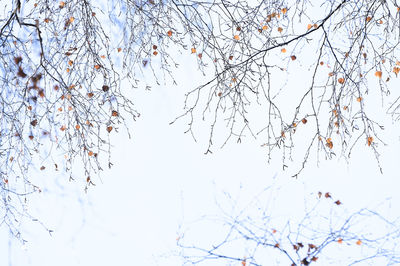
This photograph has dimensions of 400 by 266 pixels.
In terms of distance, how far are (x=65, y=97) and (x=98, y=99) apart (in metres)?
0.25

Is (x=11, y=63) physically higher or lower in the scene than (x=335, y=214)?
higher

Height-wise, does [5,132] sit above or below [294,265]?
above

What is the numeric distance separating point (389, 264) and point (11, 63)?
9.36ft

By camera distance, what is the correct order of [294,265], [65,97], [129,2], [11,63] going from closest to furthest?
[65,97] → [11,63] → [129,2] → [294,265]

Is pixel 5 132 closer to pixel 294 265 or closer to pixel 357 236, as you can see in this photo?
pixel 294 265

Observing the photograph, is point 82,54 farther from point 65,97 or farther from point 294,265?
point 294,265

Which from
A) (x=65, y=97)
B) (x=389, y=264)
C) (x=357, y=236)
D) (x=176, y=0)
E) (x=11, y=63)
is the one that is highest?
(x=176, y=0)

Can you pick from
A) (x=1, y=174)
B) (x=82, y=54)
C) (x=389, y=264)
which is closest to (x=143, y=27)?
(x=82, y=54)

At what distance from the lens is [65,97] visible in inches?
91.8

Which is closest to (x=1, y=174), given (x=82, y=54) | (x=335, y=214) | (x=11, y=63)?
(x=11, y=63)

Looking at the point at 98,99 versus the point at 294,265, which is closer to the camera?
the point at 98,99

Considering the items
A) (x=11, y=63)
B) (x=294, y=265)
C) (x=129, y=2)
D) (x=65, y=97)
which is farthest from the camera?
(x=294, y=265)

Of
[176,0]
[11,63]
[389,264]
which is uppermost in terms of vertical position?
[176,0]

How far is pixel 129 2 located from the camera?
270 cm
